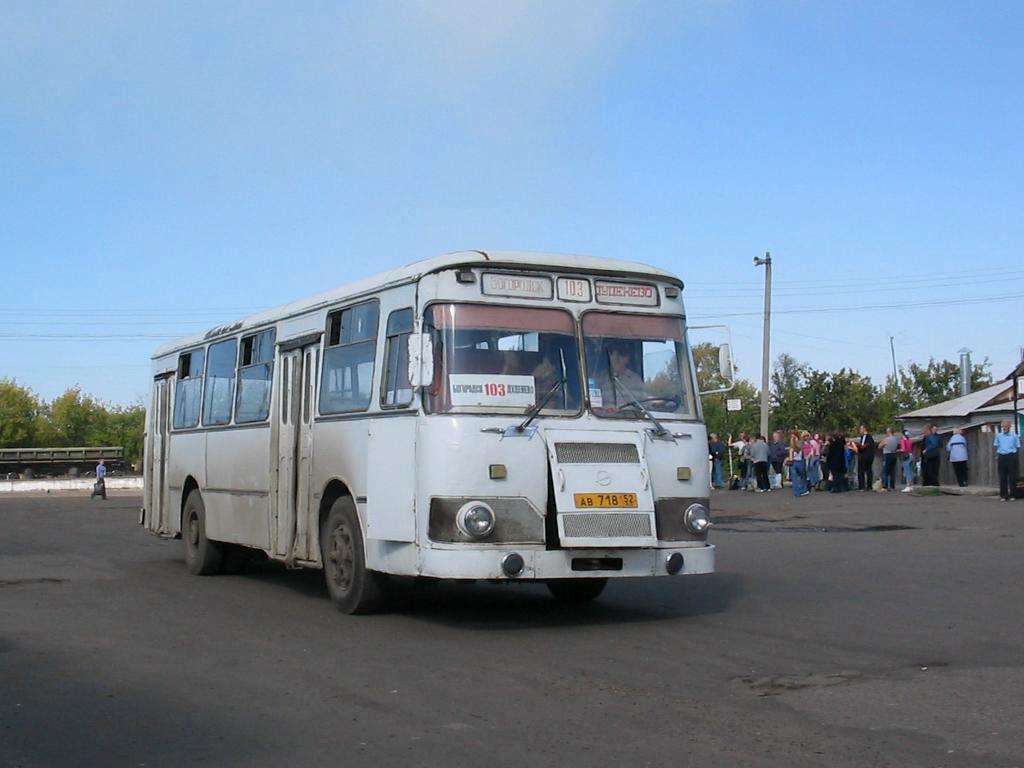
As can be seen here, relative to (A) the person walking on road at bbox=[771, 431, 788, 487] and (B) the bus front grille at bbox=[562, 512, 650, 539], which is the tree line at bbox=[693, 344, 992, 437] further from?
(B) the bus front grille at bbox=[562, 512, 650, 539]

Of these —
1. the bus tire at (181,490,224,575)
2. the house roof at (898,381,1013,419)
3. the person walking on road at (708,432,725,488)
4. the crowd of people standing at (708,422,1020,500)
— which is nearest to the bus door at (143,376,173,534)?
the bus tire at (181,490,224,575)

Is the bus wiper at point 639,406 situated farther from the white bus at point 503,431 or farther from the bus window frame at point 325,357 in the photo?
→ the bus window frame at point 325,357

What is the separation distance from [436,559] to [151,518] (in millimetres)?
9676

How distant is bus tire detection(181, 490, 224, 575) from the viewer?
1630cm

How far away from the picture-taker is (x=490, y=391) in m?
10.9

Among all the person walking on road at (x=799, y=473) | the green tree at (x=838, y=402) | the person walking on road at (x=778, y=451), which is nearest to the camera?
the person walking on road at (x=799, y=473)

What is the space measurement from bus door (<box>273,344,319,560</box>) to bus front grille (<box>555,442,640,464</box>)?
325cm

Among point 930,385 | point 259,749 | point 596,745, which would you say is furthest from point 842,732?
point 930,385

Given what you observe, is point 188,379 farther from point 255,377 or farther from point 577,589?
point 577,589

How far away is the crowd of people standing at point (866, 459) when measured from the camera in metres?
27.3

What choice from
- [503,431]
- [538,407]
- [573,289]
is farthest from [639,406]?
[503,431]

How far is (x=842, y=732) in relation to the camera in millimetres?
7012

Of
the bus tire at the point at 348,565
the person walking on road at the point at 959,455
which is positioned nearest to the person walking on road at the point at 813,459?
the person walking on road at the point at 959,455

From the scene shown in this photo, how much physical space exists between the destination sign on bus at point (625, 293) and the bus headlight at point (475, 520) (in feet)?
Result: 7.48
